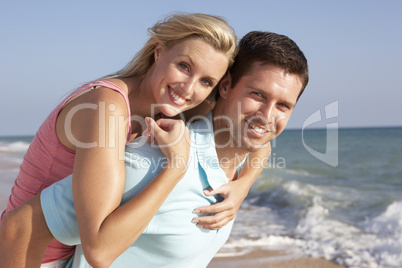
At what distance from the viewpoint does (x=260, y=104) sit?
95.2 inches

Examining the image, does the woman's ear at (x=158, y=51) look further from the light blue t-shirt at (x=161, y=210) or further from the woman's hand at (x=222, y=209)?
the woman's hand at (x=222, y=209)

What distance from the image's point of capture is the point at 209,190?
2.24 m

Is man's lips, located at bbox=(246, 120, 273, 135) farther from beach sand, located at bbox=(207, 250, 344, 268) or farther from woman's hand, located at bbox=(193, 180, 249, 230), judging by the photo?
beach sand, located at bbox=(207, 250, 344, 268)

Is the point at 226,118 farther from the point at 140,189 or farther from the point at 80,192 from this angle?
the point at 80,192

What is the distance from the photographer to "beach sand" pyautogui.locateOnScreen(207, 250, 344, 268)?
5.54 metres

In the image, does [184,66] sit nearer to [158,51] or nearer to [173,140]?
[158,51]

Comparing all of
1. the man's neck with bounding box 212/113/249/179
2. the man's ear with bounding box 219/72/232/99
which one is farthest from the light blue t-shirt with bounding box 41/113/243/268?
the man's ear with bounding box 219/72/232/99

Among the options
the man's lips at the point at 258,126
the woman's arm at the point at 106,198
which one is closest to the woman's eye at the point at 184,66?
the man's lips at the point at 258,126

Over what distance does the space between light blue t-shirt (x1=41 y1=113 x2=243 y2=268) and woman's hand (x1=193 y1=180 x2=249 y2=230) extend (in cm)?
3

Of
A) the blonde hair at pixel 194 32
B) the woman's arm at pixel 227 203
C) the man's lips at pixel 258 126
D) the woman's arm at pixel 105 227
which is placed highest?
the blonde hair at pixel 194 32

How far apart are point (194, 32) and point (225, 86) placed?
1.18 feet

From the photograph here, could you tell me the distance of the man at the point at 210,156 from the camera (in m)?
1.99

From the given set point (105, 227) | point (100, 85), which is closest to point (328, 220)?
point (100, 85)

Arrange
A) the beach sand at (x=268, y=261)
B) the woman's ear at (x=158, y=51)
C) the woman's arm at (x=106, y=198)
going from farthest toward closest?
the beach sand at (x=268, y=261) < the woman's ear at (x=158, y=51) < the woman's arm at (x=106, y=198)
